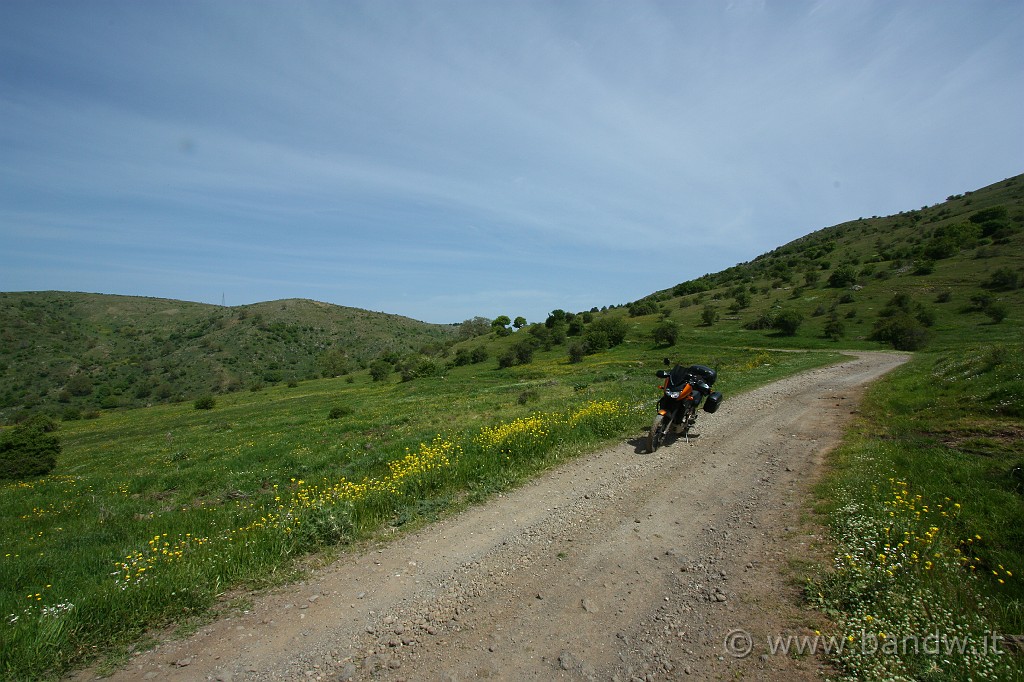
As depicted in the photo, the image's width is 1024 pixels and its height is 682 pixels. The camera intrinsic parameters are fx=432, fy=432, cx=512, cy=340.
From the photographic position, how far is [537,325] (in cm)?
8300

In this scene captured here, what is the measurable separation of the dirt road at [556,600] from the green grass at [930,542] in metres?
0.51

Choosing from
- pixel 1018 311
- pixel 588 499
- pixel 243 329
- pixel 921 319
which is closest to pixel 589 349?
pixel 921 319

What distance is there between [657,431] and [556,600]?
6934mm

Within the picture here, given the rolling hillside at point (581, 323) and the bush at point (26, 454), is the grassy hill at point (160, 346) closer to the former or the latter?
the rolling hillside at point (581, 323)

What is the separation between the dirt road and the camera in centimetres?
421

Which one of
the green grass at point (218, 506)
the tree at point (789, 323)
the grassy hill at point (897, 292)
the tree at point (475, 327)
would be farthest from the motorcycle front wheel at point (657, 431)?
the tree at point (475, 327)

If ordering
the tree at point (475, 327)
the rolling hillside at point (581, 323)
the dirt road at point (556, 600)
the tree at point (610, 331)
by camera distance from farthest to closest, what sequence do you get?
the tree at point (475, 327), the tree at point (610, 331), the rolling hillside at point (581, 323), the dirt road at point (556, 600)

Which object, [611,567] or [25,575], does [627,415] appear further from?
[25,575]

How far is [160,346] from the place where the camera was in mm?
119438

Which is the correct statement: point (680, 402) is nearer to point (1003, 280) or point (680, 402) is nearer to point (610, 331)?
point (610, 331)

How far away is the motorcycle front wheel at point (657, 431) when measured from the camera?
11.2 m

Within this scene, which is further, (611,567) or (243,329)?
(243,329)

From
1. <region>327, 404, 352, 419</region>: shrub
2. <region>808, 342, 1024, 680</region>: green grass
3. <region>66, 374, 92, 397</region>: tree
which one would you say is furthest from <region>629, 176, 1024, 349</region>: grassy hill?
<region>66, 374, 92, 397</region>: tree

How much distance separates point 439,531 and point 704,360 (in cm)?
3673
